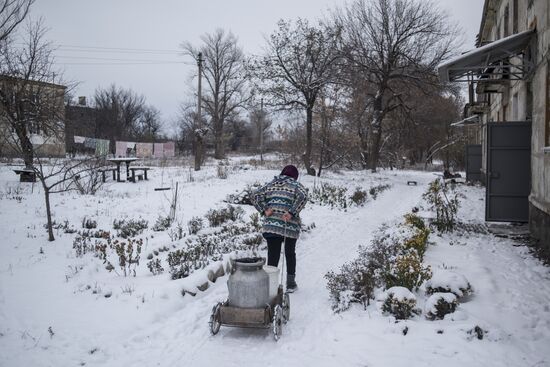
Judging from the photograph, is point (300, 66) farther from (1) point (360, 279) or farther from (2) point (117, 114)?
(2) point (117, 114)

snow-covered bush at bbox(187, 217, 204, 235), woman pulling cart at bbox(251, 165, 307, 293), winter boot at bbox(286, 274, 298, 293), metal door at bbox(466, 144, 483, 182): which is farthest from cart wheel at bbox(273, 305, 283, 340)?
metal door at bbox(466, 144, 483, 182)

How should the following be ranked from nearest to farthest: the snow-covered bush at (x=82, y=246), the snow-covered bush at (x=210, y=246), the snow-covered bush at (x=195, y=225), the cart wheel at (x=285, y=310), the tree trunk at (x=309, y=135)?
the cart wheel at (x=285, y=310) → the snow-covered bush at (x=210, y=246) → the snow-covered bush at (x=82, y=246) → the snow-covered bush at (x=195, y=225) → the tree trunk at (x=309, y=135)

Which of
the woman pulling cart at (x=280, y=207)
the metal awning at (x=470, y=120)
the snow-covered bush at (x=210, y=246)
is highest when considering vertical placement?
the metal awning at (x=470, y=120)

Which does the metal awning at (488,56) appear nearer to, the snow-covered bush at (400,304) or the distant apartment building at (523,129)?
the distant apartment building at (523,129)

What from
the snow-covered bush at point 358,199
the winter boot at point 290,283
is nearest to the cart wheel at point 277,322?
the winter boot at point 290,283

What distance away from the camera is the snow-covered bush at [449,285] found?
5.51 metres

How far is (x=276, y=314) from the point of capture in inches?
185

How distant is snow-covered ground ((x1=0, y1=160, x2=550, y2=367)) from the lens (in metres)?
4.26

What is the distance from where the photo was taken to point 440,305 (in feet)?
16.3

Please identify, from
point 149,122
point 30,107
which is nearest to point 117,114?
point 149,122

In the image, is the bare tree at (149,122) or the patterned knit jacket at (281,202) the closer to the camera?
the patterned knit jacket at (281,202)

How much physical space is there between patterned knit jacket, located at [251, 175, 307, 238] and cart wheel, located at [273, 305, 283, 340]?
1.29 meters

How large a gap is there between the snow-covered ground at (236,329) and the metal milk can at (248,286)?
42cm

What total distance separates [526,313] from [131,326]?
15.4 feet
